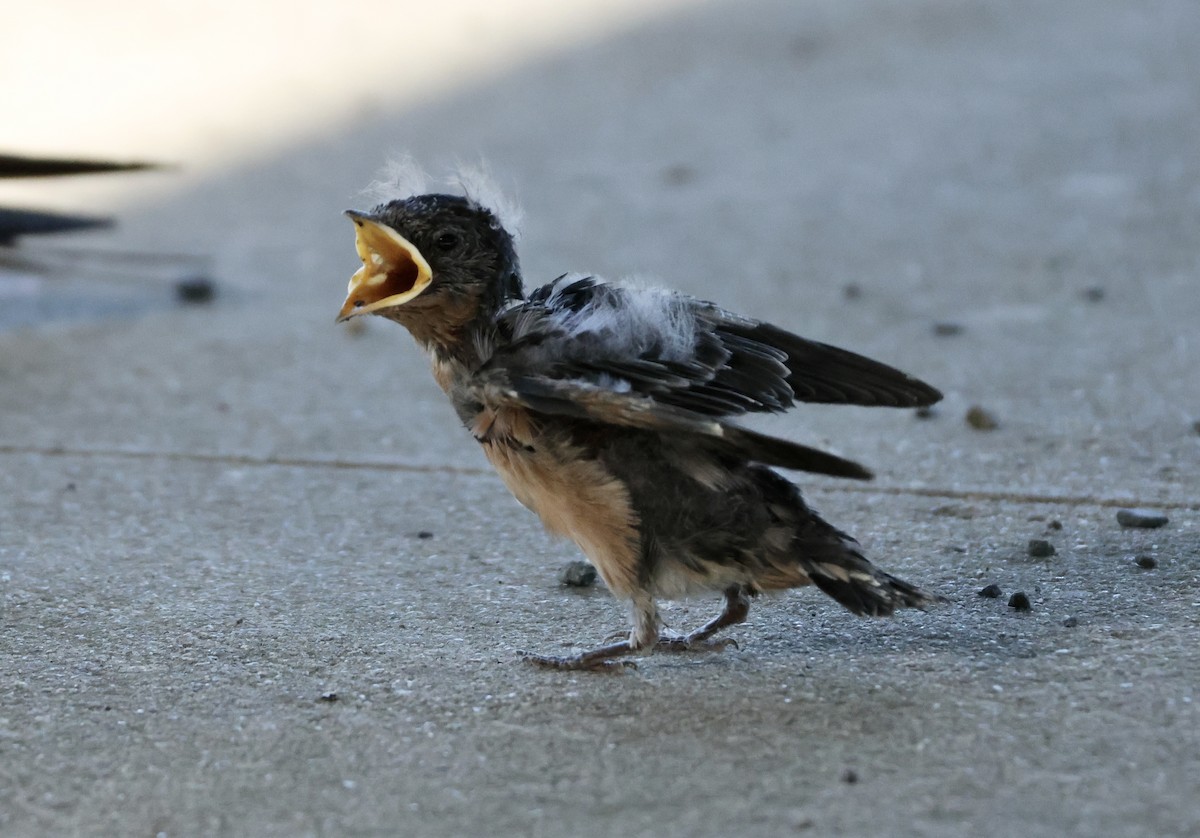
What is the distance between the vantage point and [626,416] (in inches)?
114

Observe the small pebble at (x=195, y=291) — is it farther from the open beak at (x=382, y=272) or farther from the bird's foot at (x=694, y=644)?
the bird's foot at (x=694, y=644)

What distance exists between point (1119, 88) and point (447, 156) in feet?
12.4

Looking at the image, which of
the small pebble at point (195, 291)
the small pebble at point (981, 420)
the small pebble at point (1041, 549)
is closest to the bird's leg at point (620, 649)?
the small pebble at point (1041, 549)

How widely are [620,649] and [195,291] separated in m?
3.78

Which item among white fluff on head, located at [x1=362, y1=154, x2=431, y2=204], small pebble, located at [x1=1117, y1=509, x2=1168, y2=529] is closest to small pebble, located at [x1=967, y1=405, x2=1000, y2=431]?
small pebble, located at [x1=1117, y1=509, x2=1168, y2=529]

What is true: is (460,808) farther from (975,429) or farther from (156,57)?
(156,57)

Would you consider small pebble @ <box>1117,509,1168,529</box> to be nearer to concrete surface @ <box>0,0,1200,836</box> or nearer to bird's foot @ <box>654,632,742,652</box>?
concrete surface @ <box>0,0,1200,836</box>

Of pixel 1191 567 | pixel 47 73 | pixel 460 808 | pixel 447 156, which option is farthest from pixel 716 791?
pixel 47 73

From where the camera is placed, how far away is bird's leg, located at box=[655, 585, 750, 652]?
3.30m

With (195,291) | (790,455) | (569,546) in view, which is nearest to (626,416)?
(790,455)

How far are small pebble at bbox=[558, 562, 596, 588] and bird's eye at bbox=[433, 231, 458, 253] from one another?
2.95 feet

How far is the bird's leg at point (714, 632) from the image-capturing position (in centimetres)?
330

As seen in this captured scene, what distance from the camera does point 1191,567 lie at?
11.6ft

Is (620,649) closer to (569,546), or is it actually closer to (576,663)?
(576,663)
